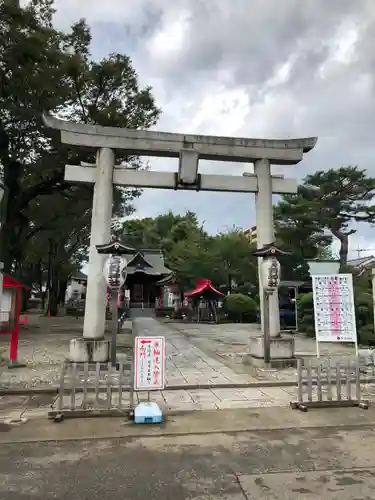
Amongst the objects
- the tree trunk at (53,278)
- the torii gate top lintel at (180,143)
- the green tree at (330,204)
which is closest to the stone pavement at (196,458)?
the torii gate top lintel at (180,143)

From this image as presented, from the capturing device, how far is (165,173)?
11.4m

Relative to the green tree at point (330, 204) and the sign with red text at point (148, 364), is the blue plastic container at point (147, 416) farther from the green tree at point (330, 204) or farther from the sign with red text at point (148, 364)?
the green tree at point (330, 204)

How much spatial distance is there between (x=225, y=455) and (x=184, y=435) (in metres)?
0.88

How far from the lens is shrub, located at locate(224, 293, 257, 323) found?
30.9 m

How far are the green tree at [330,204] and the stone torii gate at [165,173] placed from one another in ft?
57.2

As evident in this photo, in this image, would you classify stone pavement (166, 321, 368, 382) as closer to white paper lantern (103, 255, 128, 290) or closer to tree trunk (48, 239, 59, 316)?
white paper lantern (103, 255, 128, 290)

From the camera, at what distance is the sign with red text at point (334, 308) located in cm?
991

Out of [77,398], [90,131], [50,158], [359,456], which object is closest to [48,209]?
[50,158]

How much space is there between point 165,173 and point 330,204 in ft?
70.7

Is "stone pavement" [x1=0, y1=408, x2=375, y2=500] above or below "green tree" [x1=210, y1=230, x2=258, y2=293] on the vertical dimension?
below

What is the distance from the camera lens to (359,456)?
4.79 metres

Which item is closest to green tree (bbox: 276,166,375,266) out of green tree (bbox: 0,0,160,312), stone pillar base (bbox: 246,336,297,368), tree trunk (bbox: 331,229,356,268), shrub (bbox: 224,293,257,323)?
tree trunk (bbox: 331,229,356,268)

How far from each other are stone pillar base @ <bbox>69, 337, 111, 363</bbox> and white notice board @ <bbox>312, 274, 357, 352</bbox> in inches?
212

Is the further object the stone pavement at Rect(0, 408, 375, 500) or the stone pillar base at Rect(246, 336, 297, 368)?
the stone pillar base at Rect(246, 336, 297, 368)
